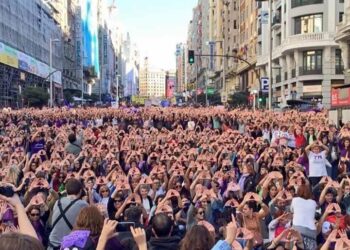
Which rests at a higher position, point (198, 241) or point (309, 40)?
point (309, 40)

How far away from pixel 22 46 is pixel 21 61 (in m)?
2.79

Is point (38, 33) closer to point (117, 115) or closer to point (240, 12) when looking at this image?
point (240, 12)

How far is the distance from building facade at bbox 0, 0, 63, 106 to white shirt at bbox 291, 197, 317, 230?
44889mm

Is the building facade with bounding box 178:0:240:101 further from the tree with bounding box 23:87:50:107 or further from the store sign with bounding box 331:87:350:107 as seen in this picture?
the store sign with bounding box 331:87:350:107

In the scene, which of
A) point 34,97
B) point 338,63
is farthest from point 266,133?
point 34,97

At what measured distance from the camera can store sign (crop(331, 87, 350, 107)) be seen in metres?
25.3

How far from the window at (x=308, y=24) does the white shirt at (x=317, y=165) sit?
41.1m

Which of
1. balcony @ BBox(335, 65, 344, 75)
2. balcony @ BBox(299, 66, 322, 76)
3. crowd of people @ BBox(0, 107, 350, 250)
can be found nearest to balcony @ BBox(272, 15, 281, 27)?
balcony @ BBox(299, 66, 322, 76)

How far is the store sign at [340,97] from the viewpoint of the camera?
25.3 m

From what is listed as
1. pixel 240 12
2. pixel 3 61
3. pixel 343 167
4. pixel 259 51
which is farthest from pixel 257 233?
pixel 240 12

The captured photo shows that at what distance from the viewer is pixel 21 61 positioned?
2277 inches

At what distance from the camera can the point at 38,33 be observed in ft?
230

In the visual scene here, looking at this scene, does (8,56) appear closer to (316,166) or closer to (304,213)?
(316,166)

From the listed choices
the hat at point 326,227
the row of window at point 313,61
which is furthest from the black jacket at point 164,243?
the row of window at point 313,61
